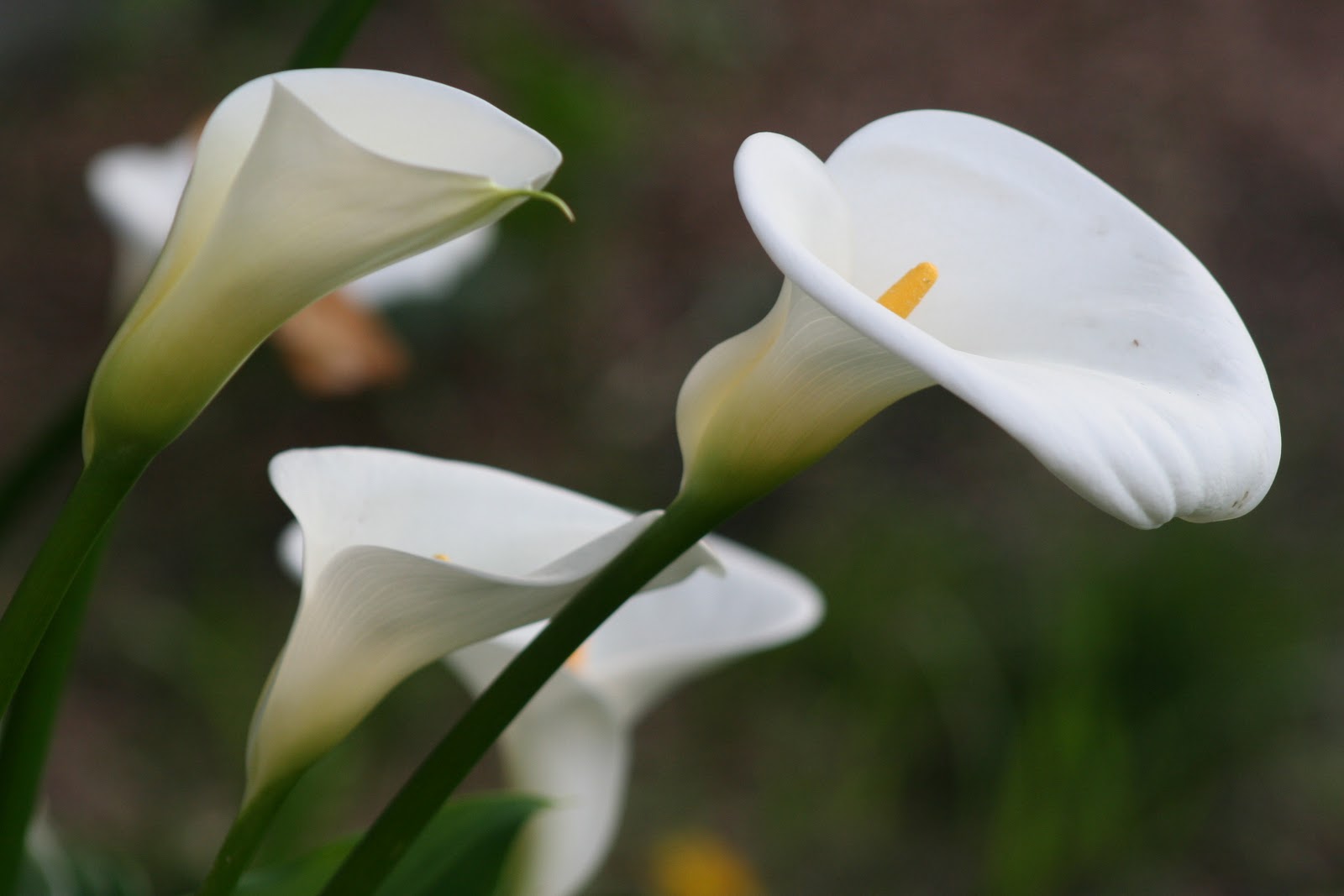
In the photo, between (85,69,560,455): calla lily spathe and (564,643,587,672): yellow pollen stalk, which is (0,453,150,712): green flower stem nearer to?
(85,69,560,455): calla lily spathe

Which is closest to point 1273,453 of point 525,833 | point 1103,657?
point 525,833

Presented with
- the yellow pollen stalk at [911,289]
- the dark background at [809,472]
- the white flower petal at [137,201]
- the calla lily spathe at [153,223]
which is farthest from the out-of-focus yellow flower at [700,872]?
the yellow pollen stalk at [911,289]

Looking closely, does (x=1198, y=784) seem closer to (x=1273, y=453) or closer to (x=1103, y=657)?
(x=1103, y=657)

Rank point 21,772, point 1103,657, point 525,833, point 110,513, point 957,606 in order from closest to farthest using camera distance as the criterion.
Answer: point 110,513 < point 21,772 < point 525,833 < point 1103,657 < point 957,606

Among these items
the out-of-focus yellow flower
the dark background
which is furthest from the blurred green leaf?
the out-of-focus yellow flower

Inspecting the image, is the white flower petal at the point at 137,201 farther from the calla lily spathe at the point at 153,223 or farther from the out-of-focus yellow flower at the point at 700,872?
the out-of-focus yellow flower at the point at 700,872

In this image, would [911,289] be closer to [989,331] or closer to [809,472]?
[989,331]

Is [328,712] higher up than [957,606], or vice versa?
[328,712]
